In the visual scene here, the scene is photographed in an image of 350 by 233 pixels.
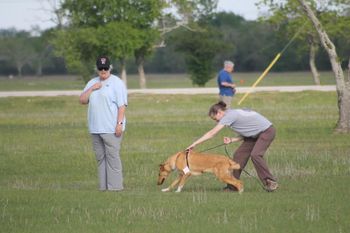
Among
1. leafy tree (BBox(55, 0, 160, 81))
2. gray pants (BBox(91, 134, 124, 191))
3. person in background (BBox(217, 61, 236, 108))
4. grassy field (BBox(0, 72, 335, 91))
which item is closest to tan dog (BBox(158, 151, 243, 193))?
gray pants (BBox(91, 134, 124, 191))

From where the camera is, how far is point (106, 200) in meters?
13.6

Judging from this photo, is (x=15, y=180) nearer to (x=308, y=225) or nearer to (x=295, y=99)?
(x=308, y=225)

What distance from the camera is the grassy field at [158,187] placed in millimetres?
11656

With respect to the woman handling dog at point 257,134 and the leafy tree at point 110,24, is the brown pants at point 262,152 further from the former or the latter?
the leafy tree at point 110,24

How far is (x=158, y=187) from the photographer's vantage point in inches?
619

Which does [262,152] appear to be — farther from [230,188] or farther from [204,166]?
[204,166]

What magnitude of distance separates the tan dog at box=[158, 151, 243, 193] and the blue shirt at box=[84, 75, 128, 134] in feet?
3.51

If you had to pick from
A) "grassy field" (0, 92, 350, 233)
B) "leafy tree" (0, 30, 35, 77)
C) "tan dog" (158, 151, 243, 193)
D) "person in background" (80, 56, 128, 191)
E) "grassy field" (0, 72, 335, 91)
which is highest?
"person in background" (80, 56, 128, 191)

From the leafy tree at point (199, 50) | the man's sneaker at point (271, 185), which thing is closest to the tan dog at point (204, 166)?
the man's sneaker at point (271, 185)

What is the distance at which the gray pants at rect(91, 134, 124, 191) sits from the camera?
15.0m

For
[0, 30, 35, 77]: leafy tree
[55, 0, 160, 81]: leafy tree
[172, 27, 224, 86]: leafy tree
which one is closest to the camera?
[55, 0, 160, 81]: leafy tree

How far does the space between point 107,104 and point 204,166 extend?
1708 mm

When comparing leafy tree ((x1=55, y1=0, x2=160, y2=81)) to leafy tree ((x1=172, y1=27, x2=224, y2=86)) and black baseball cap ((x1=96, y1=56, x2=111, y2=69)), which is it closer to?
leafy tree ((x1=172, y1=27, x2=224, y2=86))

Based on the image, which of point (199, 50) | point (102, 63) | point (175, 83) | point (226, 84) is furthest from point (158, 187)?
point (175, 83)
